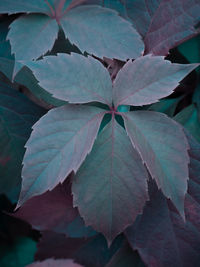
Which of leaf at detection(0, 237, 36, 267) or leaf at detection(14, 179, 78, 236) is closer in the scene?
leaf at detection(14, 179, 78, 236)

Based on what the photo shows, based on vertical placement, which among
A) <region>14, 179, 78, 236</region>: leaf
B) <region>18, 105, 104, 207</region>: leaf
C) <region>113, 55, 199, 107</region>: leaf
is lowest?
<region>14, 179, 78, 236</region>: leaf

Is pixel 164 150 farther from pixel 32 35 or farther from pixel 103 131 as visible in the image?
pixel 32 35

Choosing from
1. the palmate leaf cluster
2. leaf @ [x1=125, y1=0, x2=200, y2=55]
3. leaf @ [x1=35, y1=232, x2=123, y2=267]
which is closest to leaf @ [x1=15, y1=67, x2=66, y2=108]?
the palmate leaf cluster

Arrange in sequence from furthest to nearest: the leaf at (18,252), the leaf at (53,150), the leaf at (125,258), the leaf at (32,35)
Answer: the leaf at (18,252)
the leaf at (125,258)
the leaf at (32,35)
the leaf at (53,150)

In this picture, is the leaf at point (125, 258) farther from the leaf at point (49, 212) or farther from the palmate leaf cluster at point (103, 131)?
the leaf at point (49, 212)

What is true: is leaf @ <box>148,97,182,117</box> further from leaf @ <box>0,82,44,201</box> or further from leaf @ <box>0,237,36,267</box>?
leaf @ <box>0,237,36,267</box>

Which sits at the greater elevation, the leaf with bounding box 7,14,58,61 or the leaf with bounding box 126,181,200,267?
the leaf with bounding box 7,14,58,61

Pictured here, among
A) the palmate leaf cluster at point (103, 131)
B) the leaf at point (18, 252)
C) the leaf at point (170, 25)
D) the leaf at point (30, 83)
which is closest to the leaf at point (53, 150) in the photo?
the palmate leaf cluster at point (103, 131)
